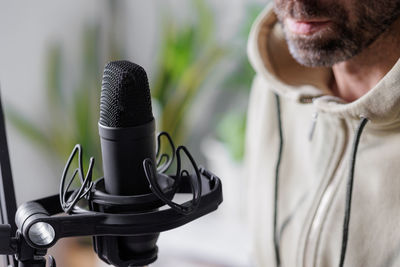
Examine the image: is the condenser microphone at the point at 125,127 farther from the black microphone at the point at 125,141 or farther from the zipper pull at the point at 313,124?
the zipper pull at the point at 313,124

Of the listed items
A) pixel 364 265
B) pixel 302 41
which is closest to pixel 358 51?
pixel 302 41

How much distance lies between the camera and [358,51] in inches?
34.4

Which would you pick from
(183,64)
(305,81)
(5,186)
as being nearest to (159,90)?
(183,64)

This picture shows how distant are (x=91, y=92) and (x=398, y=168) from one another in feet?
4.09

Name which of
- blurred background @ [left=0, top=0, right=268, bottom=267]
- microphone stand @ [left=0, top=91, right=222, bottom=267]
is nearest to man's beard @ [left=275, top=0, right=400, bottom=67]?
microphone stand @ [left=0, top=91, right=222, bottom=267]

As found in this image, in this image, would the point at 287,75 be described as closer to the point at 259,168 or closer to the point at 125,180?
the point at 259,168

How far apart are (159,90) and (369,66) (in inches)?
39.5

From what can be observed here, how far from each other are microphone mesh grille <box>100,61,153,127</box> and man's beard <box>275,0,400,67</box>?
41 cm

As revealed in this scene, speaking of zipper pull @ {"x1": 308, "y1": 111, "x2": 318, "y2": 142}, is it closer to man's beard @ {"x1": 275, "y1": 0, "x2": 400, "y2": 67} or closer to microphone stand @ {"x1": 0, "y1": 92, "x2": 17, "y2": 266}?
man's beard @ {"x1": 275, "y1": 0, "x2": 400, "y2": 67}

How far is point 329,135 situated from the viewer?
948 millimetres

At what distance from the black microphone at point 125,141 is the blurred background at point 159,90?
112 cm

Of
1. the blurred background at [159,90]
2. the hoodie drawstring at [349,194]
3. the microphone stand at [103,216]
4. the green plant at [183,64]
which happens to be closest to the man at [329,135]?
the hoodie drawstring at [349,194]

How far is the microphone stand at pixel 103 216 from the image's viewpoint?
0.48m

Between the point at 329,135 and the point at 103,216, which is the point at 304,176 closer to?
the point at 329,135
